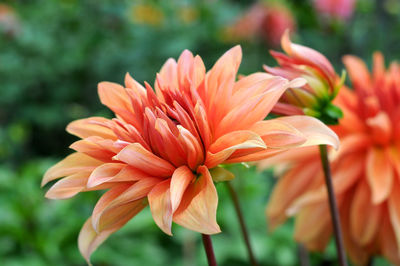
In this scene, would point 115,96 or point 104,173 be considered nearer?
point 104,173

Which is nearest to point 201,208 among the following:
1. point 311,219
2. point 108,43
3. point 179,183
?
point 179,183

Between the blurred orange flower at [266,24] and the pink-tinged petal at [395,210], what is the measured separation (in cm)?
135

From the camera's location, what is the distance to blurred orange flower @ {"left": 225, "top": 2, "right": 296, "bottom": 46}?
7.24 feet

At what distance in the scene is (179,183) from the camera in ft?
1.51

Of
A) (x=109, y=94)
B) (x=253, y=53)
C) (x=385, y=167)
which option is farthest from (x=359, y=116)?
(x=253, y=53)

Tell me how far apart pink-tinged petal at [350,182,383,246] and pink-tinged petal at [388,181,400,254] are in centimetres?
3

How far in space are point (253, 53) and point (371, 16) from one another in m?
0.64

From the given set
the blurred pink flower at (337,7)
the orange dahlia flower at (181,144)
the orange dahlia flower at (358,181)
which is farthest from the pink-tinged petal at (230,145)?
the blurred pink flower at (337,7)

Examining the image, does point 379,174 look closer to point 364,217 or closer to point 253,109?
point 364,217

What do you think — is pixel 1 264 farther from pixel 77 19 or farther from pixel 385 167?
pixel 77 19

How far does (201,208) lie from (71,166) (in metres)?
0.18

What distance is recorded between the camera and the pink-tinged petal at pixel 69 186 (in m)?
0.52

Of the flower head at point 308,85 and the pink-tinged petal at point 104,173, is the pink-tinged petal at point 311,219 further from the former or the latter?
the pink-tinged petal at point 104,173

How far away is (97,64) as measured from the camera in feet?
8.38
